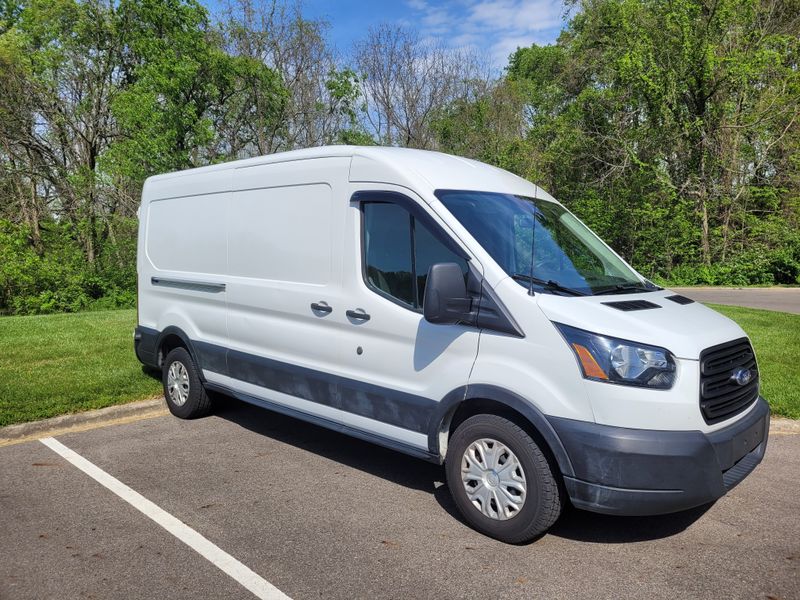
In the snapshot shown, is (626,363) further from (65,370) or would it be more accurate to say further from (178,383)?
(65,370)

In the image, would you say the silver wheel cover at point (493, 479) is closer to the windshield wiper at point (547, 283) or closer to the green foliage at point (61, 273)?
→ the windshield wiper at point (547, 283)

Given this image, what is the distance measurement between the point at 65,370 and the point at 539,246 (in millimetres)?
6361

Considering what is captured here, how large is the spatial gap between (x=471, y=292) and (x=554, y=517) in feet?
4.41

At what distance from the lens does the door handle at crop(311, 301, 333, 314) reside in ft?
14.6

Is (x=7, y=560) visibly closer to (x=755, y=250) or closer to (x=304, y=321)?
(x=304, y=321)

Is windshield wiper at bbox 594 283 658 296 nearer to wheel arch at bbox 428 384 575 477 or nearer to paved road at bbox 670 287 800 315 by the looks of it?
wheel arch at bbox 428 384 575 477

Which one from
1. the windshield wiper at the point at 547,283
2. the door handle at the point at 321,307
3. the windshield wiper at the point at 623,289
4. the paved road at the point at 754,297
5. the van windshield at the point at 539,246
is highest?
the van windshield at the point at 539,246

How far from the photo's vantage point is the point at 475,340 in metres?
3.68

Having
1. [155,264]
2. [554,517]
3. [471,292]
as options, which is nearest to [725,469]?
[554,517]

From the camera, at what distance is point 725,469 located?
3.38 m

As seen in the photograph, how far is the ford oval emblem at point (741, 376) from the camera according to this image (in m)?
3.57

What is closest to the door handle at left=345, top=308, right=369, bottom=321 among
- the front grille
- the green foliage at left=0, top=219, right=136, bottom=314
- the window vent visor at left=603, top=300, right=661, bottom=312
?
the window vent visor at left=603, top=300, right=661, bottom=312

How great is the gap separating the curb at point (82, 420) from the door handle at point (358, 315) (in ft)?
→ 10.5

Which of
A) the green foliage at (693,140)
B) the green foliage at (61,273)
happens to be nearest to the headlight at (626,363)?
the green foliage at (693,140)
